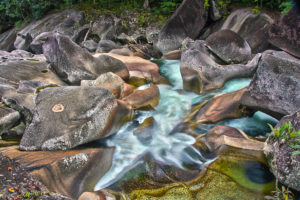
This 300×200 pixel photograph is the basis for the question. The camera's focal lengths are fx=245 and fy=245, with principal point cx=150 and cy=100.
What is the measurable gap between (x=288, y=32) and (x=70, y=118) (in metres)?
5.54

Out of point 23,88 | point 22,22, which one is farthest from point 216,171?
point 22,22

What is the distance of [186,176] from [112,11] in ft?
51.2

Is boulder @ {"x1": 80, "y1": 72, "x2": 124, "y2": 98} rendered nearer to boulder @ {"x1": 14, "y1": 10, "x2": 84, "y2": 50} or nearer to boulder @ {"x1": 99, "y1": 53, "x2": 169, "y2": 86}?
boulder @ {"x1": 99, "y1": 53, "x2": 169, "y2": 86}

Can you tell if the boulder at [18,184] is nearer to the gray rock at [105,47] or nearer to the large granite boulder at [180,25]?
the gray rock at [105,47]

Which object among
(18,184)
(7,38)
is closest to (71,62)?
(18,184)

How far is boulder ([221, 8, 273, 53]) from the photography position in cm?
986

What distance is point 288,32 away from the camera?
6.09m

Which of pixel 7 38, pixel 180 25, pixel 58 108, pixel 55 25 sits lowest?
pixel 7 38

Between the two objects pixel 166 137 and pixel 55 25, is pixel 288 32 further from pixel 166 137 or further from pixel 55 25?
pixel 55 25

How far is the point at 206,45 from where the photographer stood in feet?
28.4

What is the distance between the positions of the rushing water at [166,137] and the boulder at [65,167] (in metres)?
0.19

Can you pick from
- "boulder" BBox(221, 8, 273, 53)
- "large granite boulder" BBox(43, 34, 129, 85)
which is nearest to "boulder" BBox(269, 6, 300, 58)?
"boulder" BBox(221, 8, 273, 53)

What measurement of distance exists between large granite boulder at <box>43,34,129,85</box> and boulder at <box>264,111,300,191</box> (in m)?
4.69

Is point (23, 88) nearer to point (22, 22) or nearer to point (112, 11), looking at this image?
point (112, 11)
